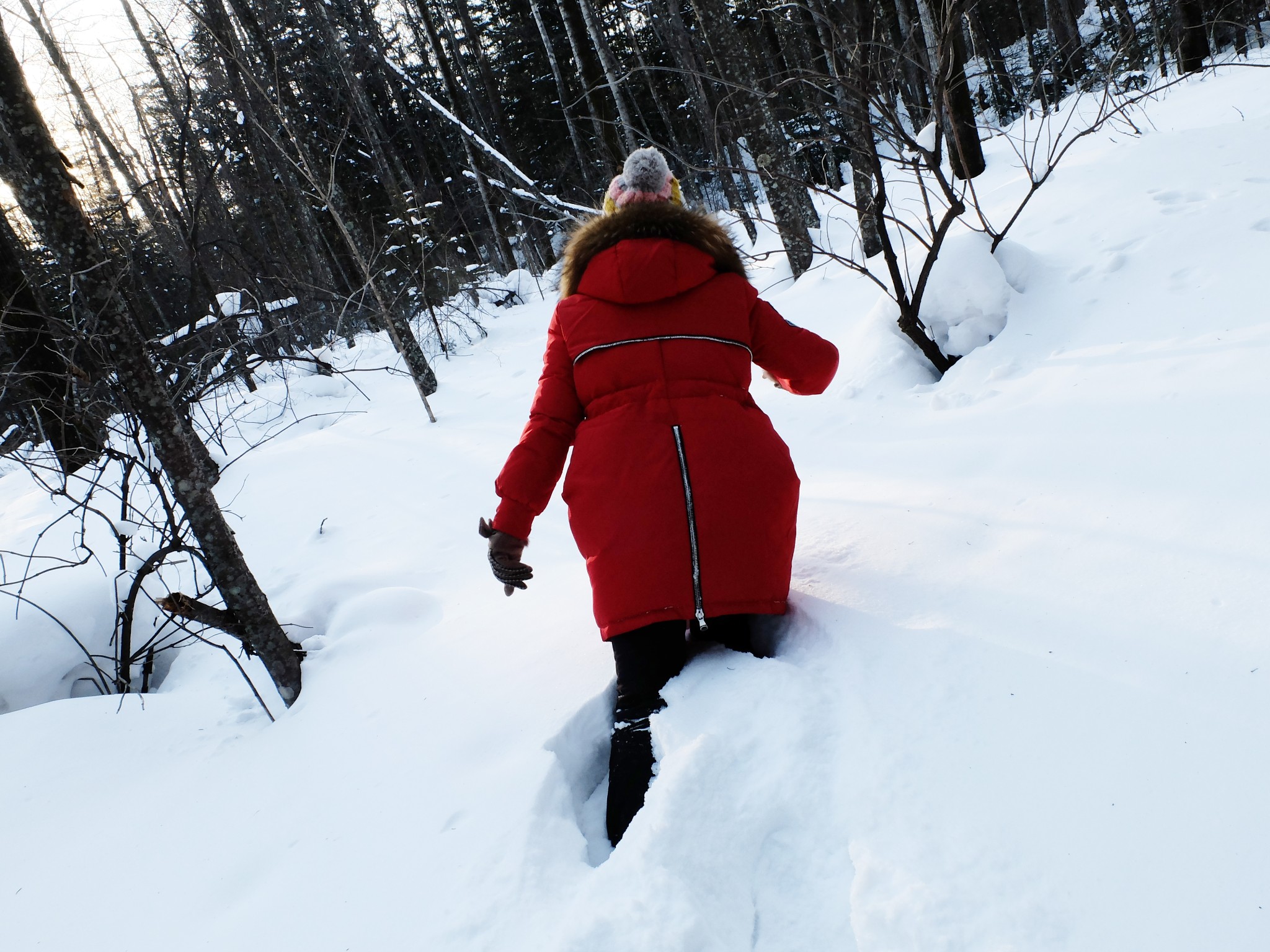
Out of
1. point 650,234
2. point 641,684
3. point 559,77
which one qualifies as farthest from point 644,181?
point 559,77

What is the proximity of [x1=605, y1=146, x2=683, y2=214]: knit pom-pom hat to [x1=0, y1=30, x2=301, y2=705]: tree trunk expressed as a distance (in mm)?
1447

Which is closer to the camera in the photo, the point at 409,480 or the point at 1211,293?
the point at 1211,293

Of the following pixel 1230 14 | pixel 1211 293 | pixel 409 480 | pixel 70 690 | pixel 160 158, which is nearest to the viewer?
pixel 160 158

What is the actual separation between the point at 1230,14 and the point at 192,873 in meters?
21.7

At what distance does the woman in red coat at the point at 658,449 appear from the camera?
175 cm

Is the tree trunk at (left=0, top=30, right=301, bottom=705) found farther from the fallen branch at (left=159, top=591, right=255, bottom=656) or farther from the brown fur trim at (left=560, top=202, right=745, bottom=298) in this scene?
the brown fur trim at (left=560, top=202, right=745, bottom=298)

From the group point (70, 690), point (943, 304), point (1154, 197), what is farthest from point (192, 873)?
point (1154, 197)

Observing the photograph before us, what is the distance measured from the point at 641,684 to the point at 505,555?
50 cm

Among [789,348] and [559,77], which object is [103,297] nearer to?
[789,348]

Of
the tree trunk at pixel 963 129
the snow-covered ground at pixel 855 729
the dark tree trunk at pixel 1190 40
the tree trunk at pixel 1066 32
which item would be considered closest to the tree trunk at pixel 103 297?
the snow-covered ground at pixel 855 729

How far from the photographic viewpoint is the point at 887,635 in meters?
1.72

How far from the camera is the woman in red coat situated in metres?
1.75

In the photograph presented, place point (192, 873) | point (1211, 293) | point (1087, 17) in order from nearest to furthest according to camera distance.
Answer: point (192, 873) < point (1211, 293) < point (1087, 17)

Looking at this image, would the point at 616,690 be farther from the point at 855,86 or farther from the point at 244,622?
the point at 855,86
